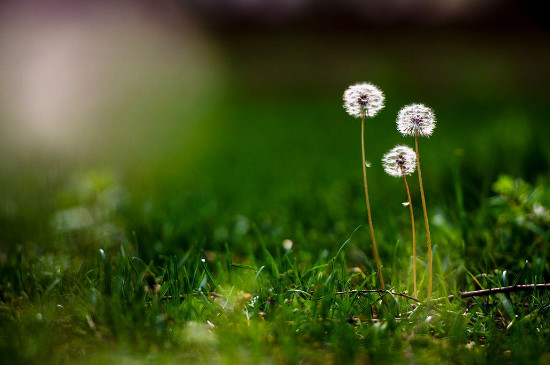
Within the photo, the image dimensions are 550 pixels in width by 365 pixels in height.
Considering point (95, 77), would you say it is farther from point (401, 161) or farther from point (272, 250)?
point (401, 161)

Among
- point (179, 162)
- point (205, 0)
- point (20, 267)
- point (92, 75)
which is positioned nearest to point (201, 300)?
point (20, 267)

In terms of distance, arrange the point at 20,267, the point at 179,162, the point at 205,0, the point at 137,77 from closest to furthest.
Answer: the point at 20,267, the point at 179,162, the point at 137,77, the point at 205,0

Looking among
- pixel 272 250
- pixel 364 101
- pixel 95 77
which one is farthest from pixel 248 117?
pixel 364 101

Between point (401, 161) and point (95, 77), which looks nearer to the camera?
point (401, 161)

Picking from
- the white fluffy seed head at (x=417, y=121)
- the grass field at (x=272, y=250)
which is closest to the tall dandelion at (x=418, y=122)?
the white fluffy seed head at (x=417, y=121)

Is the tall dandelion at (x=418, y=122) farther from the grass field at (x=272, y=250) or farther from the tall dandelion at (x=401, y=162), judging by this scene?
the grass field at (x=272, y=250)

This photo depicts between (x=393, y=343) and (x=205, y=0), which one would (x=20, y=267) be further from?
(x=205, y=0)
